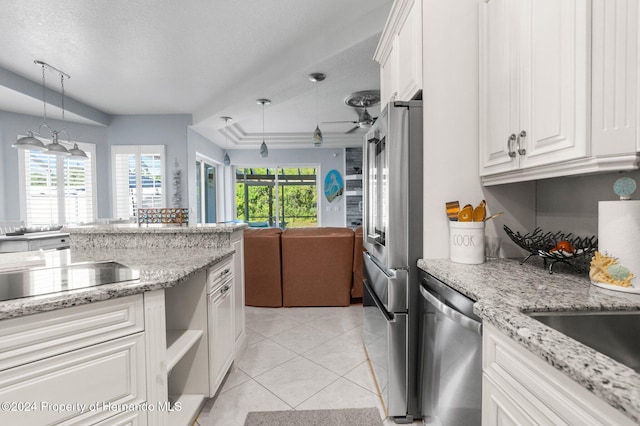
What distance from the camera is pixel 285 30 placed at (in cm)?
291

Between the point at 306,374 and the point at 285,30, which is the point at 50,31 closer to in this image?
the point at 285,30

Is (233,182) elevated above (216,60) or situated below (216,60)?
below

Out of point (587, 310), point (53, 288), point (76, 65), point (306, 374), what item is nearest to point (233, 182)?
point (76, 65)

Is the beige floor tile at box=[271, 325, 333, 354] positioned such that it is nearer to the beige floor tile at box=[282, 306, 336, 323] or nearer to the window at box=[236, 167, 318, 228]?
the beige floor tile at box=[282, 306, 336, 323]

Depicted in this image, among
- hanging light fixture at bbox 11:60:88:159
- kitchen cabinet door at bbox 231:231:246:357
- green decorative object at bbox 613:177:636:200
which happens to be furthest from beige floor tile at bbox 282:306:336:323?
hanging light fixture at bbox 11:60:88:159

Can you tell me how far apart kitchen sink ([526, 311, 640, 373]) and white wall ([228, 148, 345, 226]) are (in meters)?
6.92

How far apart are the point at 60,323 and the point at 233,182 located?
7206 mm

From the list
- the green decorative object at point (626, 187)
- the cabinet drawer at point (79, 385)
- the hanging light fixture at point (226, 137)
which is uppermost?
the hanging light fixture at point (226, 137)

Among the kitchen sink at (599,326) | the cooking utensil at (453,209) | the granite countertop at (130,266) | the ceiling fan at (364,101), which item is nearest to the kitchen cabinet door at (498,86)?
the cooking utensil at (453,209)

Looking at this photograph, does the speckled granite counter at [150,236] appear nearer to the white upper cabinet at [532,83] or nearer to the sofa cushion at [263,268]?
the sofa cushion at [263,268]

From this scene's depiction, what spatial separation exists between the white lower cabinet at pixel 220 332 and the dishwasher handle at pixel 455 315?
1.17 metres

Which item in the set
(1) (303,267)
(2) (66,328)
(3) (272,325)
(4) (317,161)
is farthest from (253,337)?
(4) (317,161)

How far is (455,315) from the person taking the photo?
1.15 metres

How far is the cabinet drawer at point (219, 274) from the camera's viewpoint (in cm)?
167
